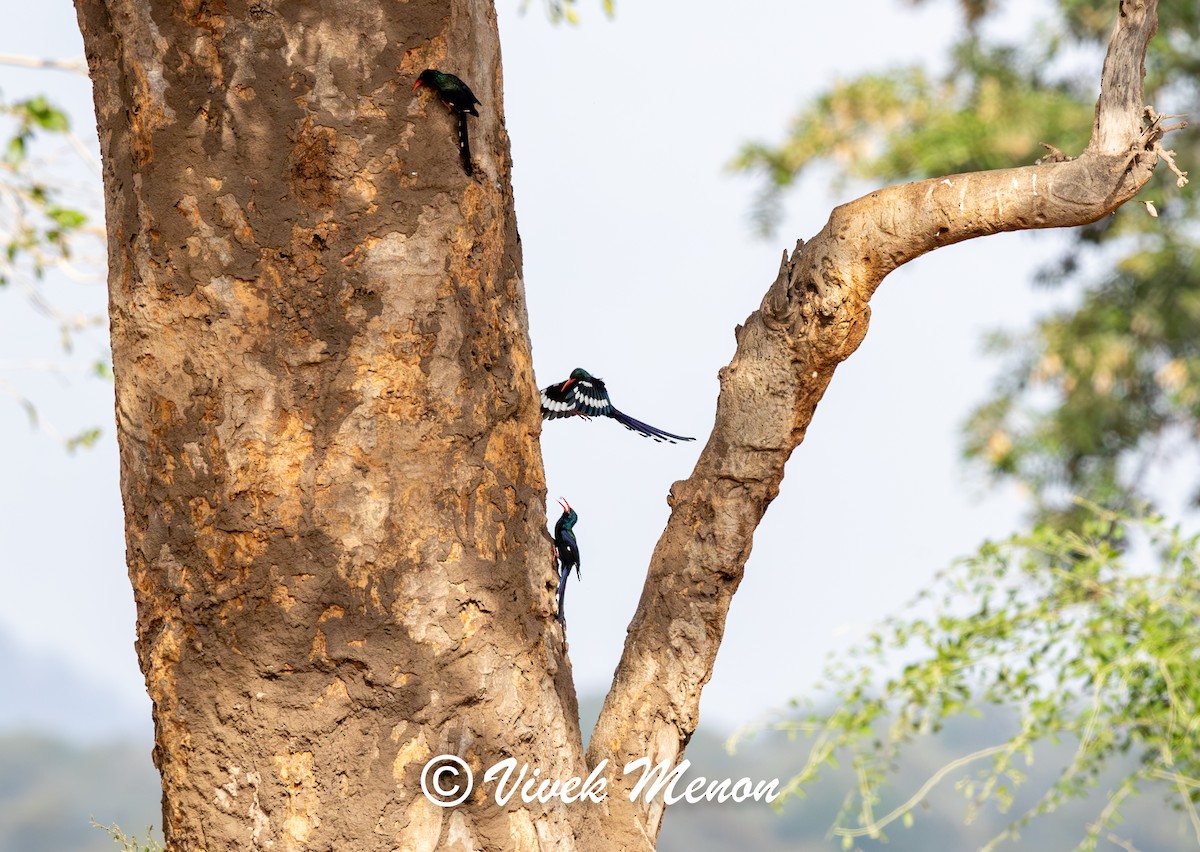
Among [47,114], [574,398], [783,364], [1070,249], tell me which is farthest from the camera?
[1070,249]

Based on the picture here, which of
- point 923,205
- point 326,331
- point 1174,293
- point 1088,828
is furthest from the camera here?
point 1174,293

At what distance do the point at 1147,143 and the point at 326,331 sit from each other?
40.2 inches

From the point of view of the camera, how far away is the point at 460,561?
1567 millimetres

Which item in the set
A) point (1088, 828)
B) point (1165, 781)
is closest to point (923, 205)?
point (1088, 828)

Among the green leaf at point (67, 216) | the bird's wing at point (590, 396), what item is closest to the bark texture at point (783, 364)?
the bird's wing at point (590, 396)

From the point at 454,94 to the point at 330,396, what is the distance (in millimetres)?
403

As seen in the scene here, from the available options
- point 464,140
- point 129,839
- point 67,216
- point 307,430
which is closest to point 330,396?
point 307,430

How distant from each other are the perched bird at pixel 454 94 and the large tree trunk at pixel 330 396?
0.01m

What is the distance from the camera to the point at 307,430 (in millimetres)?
1529

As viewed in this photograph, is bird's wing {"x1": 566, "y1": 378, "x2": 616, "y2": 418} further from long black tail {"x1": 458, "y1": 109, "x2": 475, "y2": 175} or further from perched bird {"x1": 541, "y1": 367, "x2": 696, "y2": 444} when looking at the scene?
long black tail {"x1": 458, "y1": 109, "x2": 475, "y2": 175}

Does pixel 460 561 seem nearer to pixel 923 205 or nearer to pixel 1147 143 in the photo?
pixel 923 205

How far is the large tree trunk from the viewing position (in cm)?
152

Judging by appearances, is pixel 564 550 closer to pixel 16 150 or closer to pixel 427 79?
pixel 427 79

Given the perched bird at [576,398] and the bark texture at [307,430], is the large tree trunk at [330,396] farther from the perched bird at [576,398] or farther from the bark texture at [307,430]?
the perched bird at [576,398]
